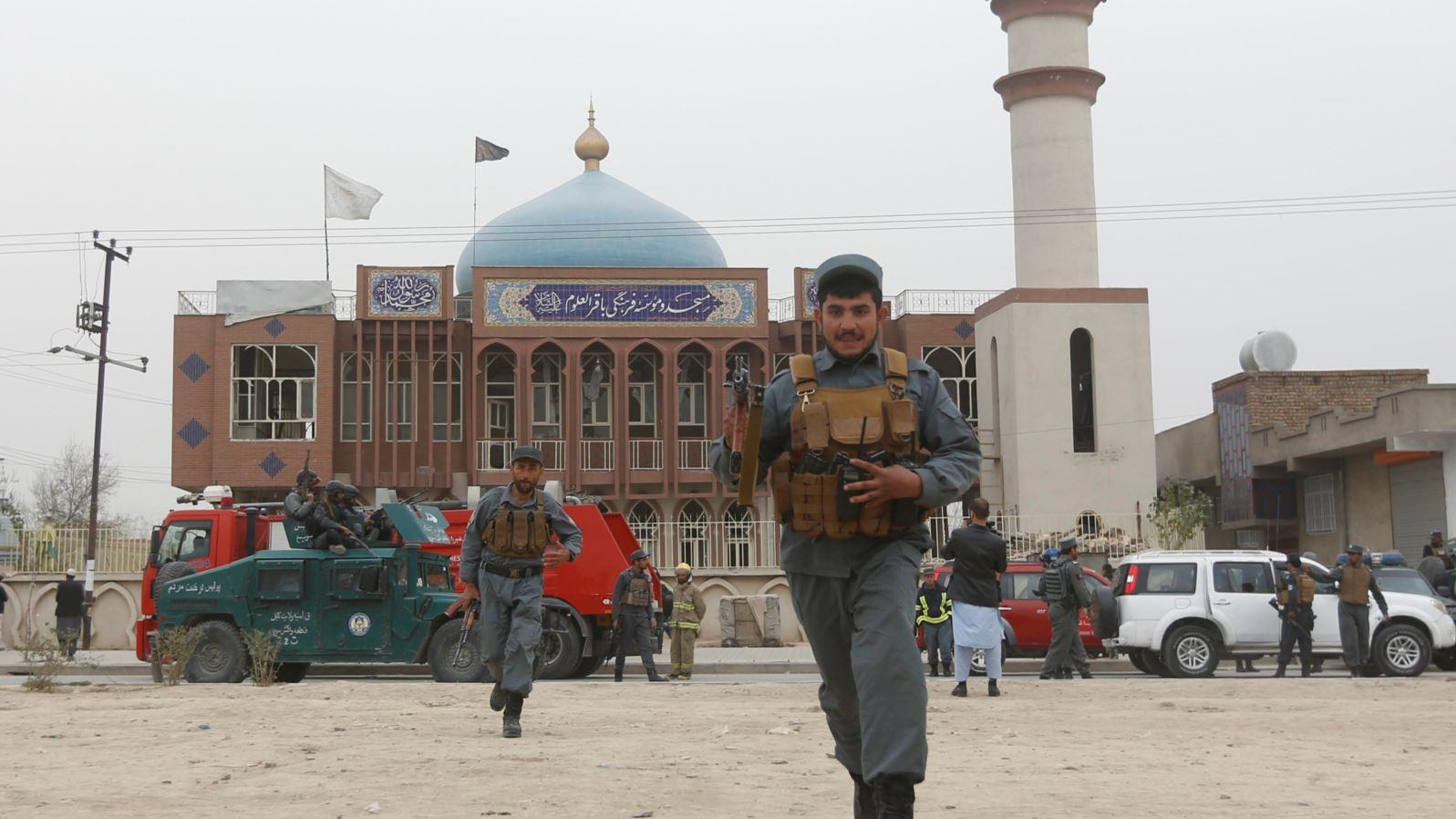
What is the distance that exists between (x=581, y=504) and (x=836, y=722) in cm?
1409

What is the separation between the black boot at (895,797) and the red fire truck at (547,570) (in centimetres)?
1312

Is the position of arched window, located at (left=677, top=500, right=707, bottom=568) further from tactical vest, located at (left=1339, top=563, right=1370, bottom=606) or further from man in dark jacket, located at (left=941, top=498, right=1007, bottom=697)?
man in dark jacket, located at (left=941, top=498, right=1007, bottom=697)

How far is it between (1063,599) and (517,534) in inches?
312

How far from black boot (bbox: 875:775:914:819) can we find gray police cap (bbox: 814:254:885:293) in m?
1.54

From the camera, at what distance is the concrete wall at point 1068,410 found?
108ft

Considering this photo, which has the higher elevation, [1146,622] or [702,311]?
[702,311]

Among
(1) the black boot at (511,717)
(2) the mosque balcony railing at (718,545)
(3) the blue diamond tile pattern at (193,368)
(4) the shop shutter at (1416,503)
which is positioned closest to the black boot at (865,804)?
(1) the black boot at (511,717)

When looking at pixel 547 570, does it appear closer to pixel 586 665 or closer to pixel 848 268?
pixel 586 665

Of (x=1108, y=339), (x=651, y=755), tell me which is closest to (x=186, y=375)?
(x=1108, y=339)

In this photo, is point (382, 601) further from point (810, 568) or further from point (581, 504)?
point (810, 568)

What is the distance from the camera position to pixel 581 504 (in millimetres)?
19031

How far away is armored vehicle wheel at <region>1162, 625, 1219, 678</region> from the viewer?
16.9 meters

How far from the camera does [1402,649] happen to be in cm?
1705

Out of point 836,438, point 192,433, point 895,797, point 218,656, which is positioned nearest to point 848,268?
point 836,438
